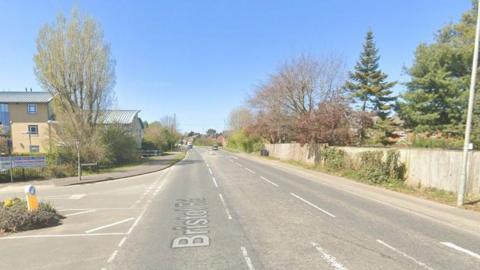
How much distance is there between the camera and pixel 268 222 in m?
8.07

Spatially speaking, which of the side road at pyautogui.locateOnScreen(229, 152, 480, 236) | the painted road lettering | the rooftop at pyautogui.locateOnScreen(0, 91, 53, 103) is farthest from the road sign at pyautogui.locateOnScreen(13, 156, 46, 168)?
the rooftop at pyautogui.locateOnScreen(0, 91, 53, 103)

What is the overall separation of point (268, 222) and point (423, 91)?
90.5 feet

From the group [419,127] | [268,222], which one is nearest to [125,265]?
[268,222]

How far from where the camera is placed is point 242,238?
22.0 feet

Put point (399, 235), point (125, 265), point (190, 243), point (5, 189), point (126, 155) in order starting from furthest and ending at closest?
point (126, 155), point (5, 189), point (399, 235), point (190, 243), point (125, 265)

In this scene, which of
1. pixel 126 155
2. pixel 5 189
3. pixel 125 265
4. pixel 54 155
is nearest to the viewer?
pixel 125 265

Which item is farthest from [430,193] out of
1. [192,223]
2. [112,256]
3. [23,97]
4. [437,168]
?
[23,97]

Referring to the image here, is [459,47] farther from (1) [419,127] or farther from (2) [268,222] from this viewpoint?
(2) [268,222]

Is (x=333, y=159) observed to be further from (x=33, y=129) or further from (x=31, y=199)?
(x=33, y=129)

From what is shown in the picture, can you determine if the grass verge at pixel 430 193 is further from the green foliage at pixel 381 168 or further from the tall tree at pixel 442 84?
the tall tree at pixel 442 84

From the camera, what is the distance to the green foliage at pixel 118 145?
88.7 feet

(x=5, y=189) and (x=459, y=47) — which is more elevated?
(x=459, y=47)

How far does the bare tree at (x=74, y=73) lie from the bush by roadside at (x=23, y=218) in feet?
57.5

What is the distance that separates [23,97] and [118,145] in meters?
23.3
